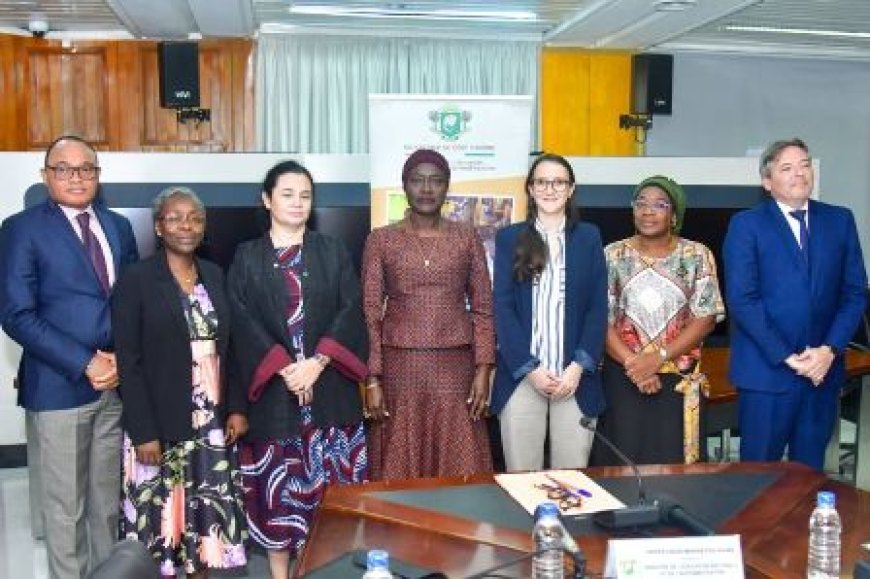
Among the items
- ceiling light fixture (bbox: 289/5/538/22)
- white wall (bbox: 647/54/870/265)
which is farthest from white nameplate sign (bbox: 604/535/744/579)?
white wall (bbox: 647/54/870/265)

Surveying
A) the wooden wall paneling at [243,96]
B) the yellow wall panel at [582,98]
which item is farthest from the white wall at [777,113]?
the wooden wall paneling at [243,96]

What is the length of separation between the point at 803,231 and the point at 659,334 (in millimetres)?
598

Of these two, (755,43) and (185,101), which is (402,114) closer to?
(185,101)

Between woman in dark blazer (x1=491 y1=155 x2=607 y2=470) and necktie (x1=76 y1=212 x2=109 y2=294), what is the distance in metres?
1.28

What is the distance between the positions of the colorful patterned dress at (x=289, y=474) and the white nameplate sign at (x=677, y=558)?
5.50 ft

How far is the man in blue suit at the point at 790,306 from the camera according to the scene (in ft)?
10.3

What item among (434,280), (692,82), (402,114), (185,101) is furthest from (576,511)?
(692,82)

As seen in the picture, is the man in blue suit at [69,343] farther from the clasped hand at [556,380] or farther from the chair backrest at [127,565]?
the chair backrest at [127,565]

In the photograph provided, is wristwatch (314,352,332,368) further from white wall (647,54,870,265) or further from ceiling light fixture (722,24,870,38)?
white wall (647,54,870,265)

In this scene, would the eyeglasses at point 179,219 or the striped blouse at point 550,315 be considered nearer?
the eyeglasses at point 179,219

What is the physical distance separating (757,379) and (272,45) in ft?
18.3

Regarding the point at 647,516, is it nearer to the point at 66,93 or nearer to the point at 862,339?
the point at 862,339

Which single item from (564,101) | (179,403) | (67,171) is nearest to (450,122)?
(67,171)

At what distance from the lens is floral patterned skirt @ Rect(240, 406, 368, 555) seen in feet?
9.86
